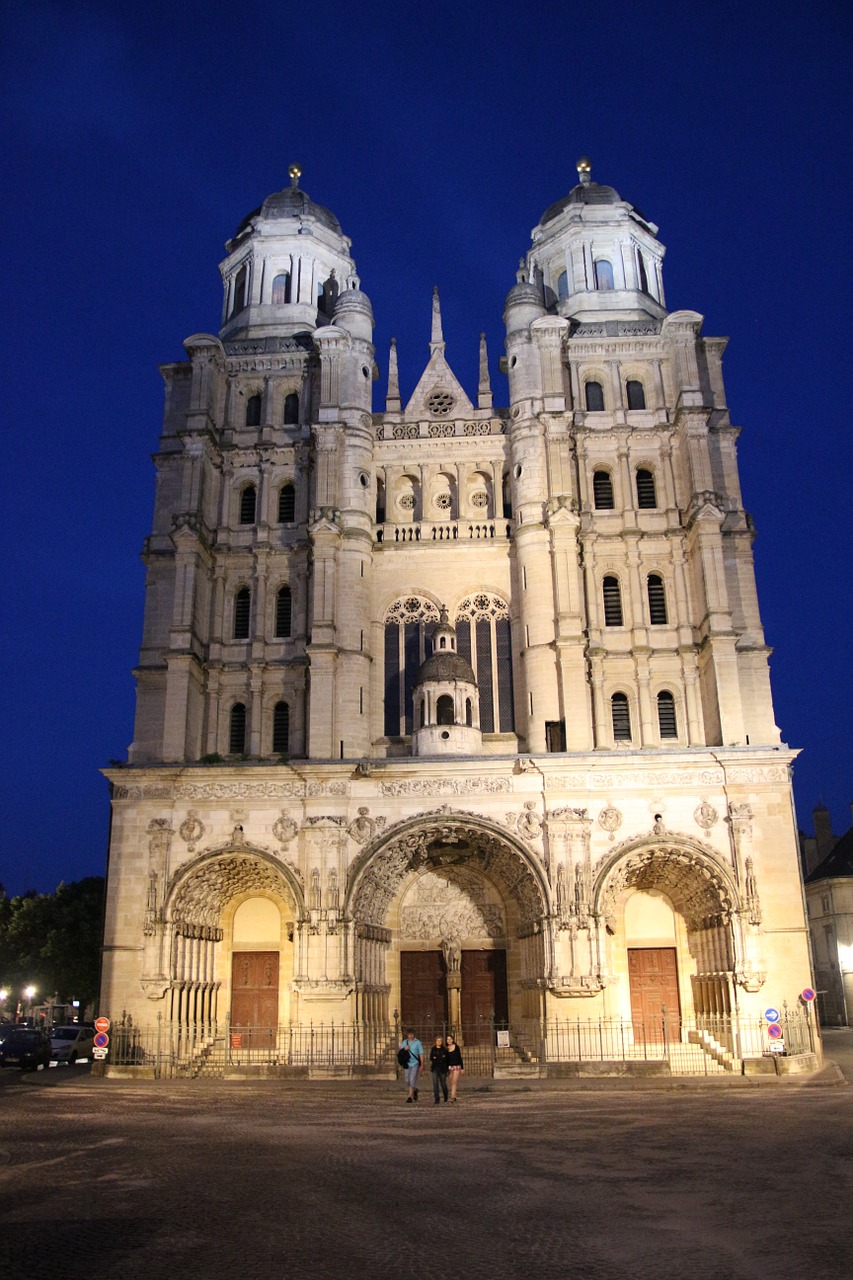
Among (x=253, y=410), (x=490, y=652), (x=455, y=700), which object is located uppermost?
(x=253, y=410)

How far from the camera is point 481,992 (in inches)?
1148

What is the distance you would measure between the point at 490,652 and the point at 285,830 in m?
8.26

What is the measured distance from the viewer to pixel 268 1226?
873 centimetres

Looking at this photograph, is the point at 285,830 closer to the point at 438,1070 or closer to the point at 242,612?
the point at 242,612

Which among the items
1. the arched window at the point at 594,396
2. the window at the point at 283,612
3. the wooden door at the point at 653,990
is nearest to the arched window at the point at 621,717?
the wooden door at the point at 653,990

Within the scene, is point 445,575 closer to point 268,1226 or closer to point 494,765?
point 494,765

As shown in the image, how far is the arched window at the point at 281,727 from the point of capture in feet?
99.0

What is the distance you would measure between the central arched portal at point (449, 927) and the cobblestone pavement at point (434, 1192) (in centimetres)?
947

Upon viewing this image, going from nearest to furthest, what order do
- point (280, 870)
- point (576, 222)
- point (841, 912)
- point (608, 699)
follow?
point (280, 870)
point (608, 699)
point (576, 222)
point (841, 912)

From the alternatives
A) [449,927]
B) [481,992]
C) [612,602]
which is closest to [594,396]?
[612,602]

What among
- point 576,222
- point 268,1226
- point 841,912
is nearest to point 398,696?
point 576,222

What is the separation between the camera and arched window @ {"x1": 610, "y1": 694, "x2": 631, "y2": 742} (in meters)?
29.6

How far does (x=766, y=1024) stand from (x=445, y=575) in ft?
49.6

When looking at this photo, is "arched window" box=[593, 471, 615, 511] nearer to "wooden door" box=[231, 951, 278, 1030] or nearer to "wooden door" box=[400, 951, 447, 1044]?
"wooden door" box=[400, 951, 447, 1044]
